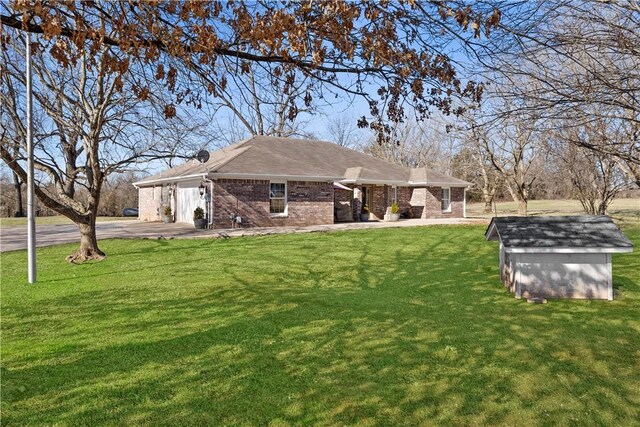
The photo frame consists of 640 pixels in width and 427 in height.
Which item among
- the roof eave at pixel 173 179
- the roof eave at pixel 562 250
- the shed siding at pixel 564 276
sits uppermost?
the roof eave at pixel 173 179

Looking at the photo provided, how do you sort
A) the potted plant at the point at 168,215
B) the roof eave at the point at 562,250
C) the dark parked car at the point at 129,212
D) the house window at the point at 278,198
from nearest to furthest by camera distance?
the roof eave at the point at 562,250 < the house window at the point at 278,198 < the potted plant at the point at 168,215 < the dark parked car at the point at 129,212

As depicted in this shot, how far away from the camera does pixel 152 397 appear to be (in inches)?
168

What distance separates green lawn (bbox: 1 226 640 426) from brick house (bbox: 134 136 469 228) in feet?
36.9

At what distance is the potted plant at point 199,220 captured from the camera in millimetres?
21438

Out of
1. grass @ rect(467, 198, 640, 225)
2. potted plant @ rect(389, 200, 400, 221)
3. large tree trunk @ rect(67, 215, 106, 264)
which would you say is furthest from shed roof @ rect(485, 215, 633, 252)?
grass @ rect(467, 198, 640, 225)

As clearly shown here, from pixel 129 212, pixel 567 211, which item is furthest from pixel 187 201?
pixel 567 211

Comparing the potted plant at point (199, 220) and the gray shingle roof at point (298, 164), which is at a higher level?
the gray shingle roof at point (298, 164)

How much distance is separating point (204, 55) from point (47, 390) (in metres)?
3.57

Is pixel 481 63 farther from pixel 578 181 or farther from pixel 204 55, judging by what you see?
pixel 578 181

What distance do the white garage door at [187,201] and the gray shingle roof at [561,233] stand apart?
1630 centimetres

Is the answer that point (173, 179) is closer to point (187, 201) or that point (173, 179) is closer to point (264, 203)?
point (187, 201)

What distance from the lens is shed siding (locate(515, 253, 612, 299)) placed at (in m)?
8.40

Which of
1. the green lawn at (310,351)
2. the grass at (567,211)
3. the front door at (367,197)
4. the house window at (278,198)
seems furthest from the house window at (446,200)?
the green lawn at (310,351)

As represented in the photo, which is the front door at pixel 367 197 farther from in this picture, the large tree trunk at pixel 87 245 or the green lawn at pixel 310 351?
the large tree trunk at pixel 87 245
